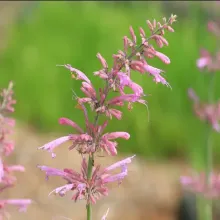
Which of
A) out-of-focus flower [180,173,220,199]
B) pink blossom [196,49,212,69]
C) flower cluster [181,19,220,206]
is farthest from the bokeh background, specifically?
pink blossom [196,49,212,69]

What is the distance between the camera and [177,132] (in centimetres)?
877

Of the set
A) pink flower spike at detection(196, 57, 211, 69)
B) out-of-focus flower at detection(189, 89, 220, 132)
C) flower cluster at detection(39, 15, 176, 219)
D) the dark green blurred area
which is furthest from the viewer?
the dark green blurred area

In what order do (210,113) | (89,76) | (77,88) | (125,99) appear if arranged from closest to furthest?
1. (125,99)
2. (210,113)
3. (77,88)
4. (89,76)

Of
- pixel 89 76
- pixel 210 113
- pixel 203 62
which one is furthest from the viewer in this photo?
pixel 89 76

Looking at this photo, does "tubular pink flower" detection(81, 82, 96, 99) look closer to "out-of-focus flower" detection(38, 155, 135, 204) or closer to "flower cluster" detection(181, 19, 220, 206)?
"out-of-focus flower" detection(38, 155, 135, 204)

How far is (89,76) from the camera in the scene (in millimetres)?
9055

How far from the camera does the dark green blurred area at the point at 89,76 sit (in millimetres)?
8703

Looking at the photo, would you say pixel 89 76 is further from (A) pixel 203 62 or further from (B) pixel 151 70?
(B) pixel 151 70

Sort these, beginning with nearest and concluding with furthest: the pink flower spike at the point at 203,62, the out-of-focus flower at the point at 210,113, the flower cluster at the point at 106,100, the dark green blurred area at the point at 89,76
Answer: the flower cluster at the point at 106,100 < the pink flower spike at the point at 203,62 < the out-of-focus flower at the point at 210,113 < the dark green blurred area at the point at 89,76

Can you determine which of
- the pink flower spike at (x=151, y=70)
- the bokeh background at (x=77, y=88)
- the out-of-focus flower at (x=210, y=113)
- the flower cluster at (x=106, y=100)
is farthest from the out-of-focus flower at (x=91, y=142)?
the bokeh background at (x=77, y=88)

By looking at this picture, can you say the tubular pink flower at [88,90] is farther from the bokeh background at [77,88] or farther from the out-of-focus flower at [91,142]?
the bokeh background at [77,88]

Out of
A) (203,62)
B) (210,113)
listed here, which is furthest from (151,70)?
(210,113)

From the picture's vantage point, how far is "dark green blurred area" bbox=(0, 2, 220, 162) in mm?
8703

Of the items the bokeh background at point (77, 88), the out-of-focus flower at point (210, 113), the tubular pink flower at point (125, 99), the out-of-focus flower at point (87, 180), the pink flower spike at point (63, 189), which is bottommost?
the pink flower spike at point (63, 189)
